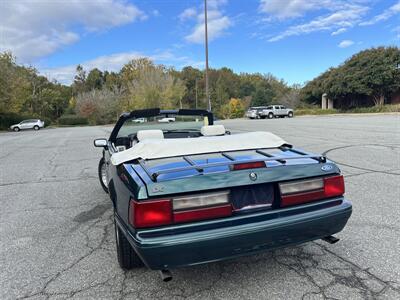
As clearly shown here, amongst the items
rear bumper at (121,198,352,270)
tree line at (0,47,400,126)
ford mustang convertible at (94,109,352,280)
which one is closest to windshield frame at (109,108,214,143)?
ford mustang convertible at (94,109,352,280)

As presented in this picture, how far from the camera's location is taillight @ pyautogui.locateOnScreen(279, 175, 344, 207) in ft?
8.42

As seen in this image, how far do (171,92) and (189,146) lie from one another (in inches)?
1744

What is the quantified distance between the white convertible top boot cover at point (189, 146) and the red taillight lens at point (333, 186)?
78 centimetres

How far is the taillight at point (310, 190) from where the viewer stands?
8.42ft

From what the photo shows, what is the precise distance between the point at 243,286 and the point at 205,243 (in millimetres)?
753

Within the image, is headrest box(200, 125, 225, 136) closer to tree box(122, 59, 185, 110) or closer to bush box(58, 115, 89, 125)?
tree box(122, 59, 185, 110)

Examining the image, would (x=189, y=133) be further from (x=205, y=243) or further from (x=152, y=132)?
(x=205, y=243)

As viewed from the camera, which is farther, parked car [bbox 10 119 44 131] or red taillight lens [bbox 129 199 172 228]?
parked car [bbox 10 119 44 131]

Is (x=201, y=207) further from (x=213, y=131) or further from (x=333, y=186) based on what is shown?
(x=213, y=131)

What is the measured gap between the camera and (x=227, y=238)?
7.53 ft

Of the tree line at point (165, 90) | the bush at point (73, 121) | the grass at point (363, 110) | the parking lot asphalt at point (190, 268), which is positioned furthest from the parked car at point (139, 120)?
the bush at point (73, 121)

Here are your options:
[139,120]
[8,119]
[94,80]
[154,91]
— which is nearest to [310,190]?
[139,120]

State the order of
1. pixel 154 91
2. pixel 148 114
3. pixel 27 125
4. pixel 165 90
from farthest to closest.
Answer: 1. pixel 165 90
2. pixel 154 91
3. pixel 27 125
4. pixel 148 114

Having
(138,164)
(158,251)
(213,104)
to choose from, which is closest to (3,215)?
(138,164)
